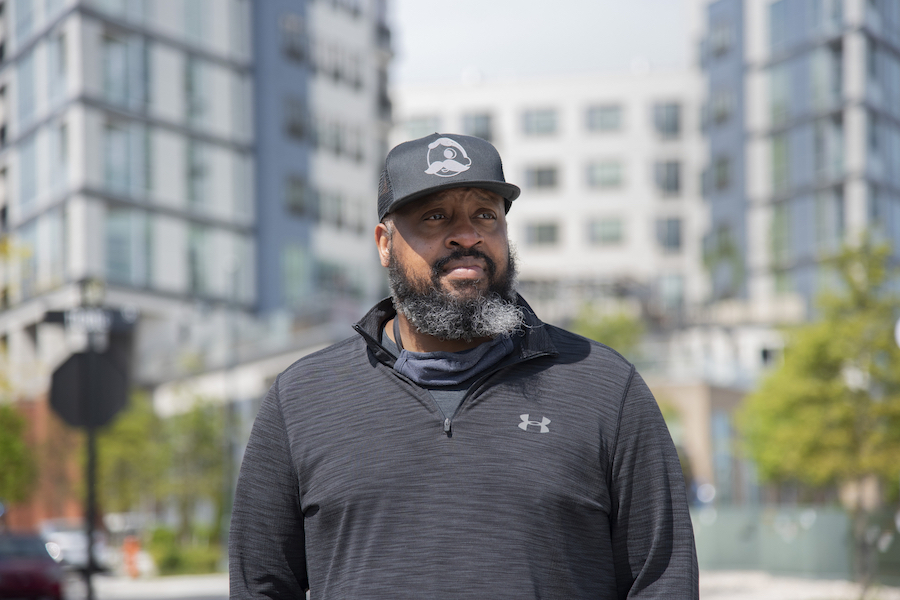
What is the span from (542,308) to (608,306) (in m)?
6.31

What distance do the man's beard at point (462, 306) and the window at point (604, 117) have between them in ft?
→ 300

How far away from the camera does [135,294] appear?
176ft

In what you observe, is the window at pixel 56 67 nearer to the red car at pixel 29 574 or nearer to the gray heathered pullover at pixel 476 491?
the red car at pixel 29 574

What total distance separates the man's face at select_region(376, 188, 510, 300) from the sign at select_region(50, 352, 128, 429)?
9.97 metres

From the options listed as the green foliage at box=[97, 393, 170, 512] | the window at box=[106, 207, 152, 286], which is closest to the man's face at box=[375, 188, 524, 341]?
the green foliage at box=[97, 393, 170, 512]

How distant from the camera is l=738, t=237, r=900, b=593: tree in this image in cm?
2228

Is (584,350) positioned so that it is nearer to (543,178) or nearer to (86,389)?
(86,389)

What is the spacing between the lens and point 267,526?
3182 millimetres

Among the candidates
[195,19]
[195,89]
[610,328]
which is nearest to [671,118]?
[610,328]

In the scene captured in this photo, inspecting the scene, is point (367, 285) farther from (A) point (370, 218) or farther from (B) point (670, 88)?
(B) point (670, 88)

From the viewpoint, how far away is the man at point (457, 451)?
2.96m

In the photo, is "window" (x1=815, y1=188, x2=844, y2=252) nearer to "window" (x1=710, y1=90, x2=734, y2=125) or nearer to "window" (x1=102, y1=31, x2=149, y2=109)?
"window" (x1=710, y1=90, x2=734, y2=125)

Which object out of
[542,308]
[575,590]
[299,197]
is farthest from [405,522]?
[542,308]

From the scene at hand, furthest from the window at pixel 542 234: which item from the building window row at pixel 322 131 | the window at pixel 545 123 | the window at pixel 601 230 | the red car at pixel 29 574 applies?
the red car at pixel 29 574
